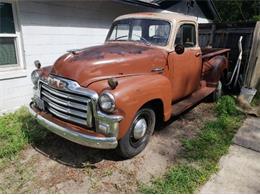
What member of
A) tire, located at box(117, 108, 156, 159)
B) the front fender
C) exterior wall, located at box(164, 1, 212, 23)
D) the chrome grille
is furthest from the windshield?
exterior wall, located at box(164, 1, 212, 23)

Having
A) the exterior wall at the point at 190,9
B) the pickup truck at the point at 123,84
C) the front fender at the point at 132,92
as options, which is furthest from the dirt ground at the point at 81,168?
the exterior wall at the point at 190,9

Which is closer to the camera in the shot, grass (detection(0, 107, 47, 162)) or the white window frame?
grass (detection(0, 107, 47, 162))

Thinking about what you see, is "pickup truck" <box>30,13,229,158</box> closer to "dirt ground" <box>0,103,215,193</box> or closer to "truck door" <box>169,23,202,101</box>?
"truck door" <box>169,23,202,101</box>

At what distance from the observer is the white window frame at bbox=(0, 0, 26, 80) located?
507 centimetres

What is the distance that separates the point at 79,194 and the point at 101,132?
79 cm

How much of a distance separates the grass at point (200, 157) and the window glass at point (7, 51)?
3850 millimetres

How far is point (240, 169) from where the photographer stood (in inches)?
140

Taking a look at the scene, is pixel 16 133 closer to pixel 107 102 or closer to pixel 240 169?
pixel 107 102

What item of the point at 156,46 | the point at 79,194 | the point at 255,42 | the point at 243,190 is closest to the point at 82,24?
the point at 156,46

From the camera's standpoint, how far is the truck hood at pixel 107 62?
11.1ft

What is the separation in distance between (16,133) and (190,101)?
3.36 metres

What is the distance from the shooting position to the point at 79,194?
119 inches

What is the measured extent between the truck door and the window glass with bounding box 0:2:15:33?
3356mm

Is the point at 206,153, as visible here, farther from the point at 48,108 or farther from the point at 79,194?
the point at 48,108
